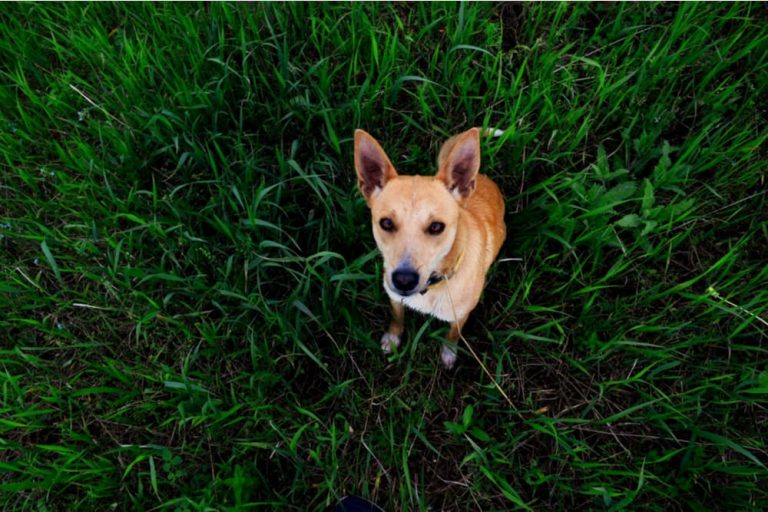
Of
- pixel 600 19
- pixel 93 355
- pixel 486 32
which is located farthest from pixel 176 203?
pixel 600 19

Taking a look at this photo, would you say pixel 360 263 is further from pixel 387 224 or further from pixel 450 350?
pixel 450 350

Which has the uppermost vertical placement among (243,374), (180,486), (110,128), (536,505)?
(110,128)

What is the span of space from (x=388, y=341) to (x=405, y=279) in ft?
2.89

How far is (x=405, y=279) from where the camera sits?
1.68 m

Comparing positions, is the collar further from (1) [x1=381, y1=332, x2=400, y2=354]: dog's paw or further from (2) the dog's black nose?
(1) [x1=381, y1=332, x2=400, y2=354]: dog's paw

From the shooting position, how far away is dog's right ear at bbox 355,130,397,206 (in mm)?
1845

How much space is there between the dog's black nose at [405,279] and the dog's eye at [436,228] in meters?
0.23

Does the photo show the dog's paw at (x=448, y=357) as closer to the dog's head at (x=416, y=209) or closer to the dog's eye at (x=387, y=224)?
the dog's head at (x=416, y=209)

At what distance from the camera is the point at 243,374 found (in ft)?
7.22

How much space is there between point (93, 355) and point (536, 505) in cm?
258

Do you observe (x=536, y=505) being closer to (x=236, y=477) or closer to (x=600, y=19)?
(x=236, y=477)

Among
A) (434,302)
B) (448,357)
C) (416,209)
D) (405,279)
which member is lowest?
(448,357)

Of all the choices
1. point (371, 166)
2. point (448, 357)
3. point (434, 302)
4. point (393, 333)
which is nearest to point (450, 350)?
point (448, 357)

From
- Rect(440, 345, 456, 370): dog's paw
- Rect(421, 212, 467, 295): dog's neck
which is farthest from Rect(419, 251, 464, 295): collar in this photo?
Rect(440, 345, 456, 370): dog's paw
